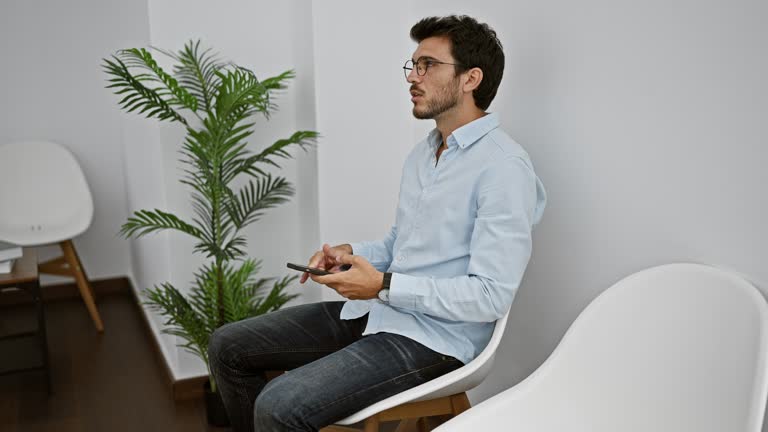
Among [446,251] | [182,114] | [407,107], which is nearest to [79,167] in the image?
[182,114]

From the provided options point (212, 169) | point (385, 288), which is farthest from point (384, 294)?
point (212, 169)

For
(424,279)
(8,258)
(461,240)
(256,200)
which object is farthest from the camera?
(8,258)

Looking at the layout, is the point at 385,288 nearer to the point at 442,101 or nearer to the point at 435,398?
the point at 435,398

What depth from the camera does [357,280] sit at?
1736 mm

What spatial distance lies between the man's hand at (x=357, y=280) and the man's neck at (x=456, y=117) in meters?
0.46

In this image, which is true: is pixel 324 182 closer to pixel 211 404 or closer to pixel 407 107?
pixel 407 107

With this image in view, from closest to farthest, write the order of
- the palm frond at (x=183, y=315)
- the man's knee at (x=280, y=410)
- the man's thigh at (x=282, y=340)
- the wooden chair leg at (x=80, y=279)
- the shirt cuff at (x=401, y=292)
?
the man's knee at (x=280, y=410) < the shirt cuff at (x=401, y=292) < the man's thigh at (x=282, y=340) < the palm frond at (x=183, y=315) < the wooden chair leg at (x=80, y=279)

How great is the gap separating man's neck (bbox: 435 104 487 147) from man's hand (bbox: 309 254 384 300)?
1.52 feet

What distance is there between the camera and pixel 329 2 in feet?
8.66

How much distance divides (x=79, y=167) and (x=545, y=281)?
317 cm

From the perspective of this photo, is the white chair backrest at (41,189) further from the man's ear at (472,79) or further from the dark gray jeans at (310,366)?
the man's ear at (472,79)

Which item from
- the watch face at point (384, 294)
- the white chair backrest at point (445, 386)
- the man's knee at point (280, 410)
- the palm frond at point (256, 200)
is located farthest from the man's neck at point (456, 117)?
the palm frond at point (256, 200)

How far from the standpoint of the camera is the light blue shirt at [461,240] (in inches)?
66.6

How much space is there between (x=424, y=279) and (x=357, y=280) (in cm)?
16
